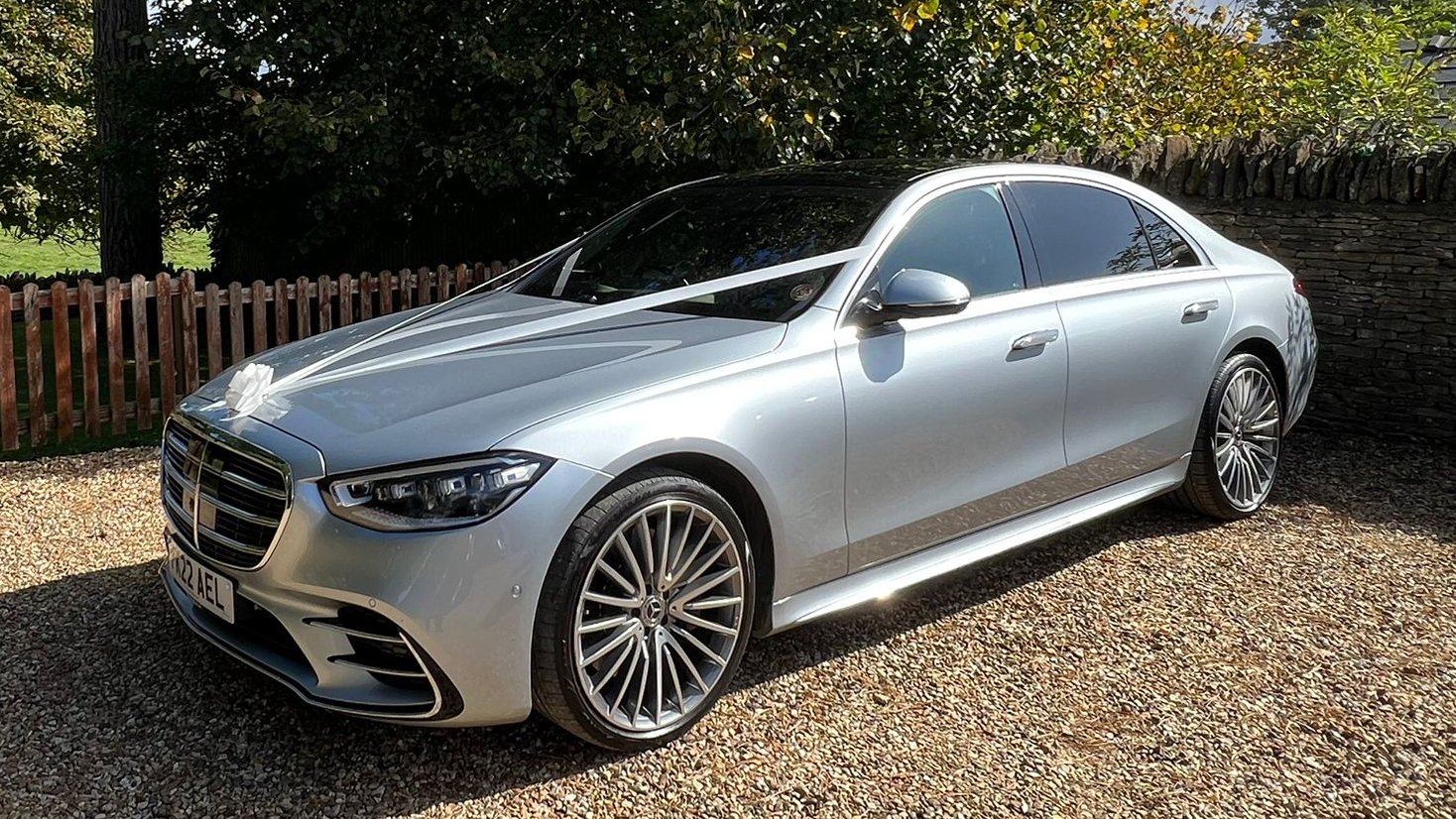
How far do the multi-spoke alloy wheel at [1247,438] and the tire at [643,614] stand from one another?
114 inches

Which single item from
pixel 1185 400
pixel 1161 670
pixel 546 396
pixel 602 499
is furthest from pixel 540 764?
pixel 1185 400

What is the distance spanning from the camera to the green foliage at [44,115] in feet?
52.3

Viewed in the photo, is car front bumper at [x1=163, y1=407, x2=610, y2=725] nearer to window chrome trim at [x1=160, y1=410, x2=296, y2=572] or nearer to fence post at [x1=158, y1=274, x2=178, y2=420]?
window chrome trim at [x1=160, y1=410, x2=296, y2=572]

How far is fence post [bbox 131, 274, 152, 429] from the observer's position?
305 inches

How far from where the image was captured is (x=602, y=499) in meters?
3.36

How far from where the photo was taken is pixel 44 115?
16062 millimetres

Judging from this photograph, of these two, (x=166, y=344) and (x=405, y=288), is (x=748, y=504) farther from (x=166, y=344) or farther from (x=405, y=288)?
(x=405, y=288)

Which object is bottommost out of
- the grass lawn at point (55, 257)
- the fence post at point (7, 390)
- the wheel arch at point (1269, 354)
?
the grass lawn at point (55, 257)

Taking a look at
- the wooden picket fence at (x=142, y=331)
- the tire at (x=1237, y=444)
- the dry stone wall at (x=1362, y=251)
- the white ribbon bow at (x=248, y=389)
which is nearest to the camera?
the white ribbon bow at (x=248, y=389)

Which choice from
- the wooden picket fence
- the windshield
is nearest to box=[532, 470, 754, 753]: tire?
the windshield

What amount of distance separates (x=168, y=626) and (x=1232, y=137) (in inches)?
284

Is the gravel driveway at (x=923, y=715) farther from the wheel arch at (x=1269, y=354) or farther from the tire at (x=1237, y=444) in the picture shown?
the wheel arch at (x=1269, y=354)

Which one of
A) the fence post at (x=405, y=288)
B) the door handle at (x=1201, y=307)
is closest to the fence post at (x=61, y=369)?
the fence post at (x=405, y=288)

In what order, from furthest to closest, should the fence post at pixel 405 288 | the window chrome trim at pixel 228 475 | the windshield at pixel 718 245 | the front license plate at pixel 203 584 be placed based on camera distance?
1. the fence post at pixel 405 288
2. the windshield at pixel 718 245
3. the front license plate at pixel 203 584
4. the window chrome trim at pixel 228 475
